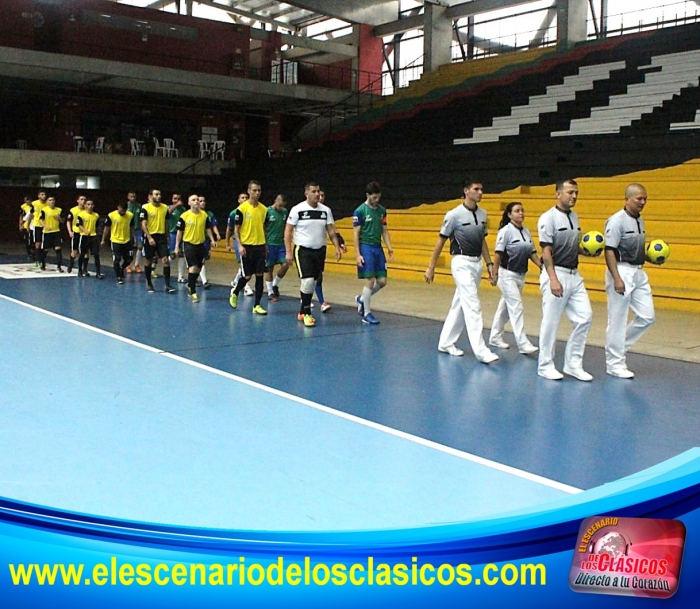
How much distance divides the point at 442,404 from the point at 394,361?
5.90 ft

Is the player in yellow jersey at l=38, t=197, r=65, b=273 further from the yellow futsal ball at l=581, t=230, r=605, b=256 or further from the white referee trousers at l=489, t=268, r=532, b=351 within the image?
the yellow futsal ball at l=581, t=230, r=605, b=256

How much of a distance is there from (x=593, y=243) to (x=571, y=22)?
74.5 ft

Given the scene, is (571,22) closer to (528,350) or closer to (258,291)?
(258,291)

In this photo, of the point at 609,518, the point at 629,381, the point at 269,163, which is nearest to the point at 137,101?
the point at 269,163

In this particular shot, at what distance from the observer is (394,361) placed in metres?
8.09

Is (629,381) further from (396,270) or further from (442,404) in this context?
(396,270)

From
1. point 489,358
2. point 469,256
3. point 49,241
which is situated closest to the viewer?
point 489,358

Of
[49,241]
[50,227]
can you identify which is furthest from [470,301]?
[50,227]

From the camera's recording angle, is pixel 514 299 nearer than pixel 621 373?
No

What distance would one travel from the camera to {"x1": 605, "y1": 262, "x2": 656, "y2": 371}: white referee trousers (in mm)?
7230

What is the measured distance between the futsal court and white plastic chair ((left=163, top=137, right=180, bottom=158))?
20.4 m

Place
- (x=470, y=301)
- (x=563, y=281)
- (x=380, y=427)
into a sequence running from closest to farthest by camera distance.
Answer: (x=380, y=427) → (x=563, y=281) → (x=470, y=301)

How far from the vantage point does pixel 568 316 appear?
7.20 metres

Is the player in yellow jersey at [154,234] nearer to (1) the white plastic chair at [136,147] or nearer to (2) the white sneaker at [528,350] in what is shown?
(2) the white sneaker at [528,350]
